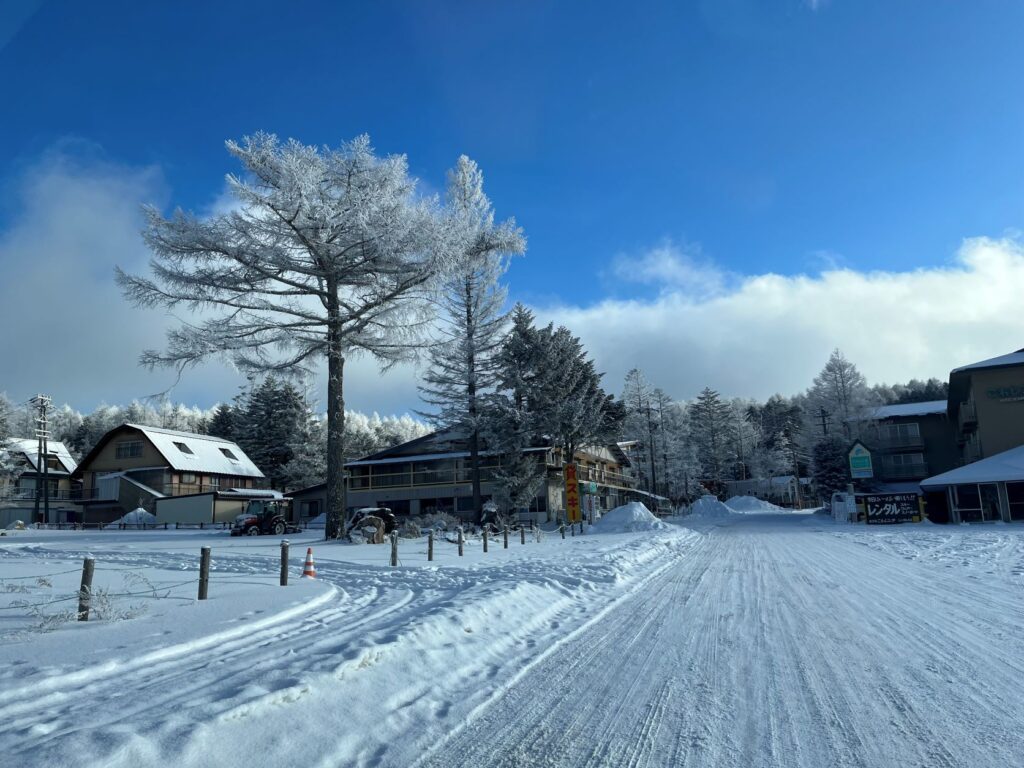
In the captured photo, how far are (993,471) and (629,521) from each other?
18447 mm

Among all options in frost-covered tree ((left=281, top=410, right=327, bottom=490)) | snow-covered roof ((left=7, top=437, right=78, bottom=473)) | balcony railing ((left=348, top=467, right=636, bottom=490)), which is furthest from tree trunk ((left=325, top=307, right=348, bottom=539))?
snow-covered roof ((left=7, top=437, right=78, bottom=473))

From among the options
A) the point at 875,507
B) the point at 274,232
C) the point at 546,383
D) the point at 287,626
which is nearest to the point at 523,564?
the point at 287,626

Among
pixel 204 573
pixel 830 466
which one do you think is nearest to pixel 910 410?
pixel 830 466

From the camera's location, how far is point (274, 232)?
21.5m

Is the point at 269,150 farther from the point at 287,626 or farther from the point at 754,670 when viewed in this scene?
the point at 754,670

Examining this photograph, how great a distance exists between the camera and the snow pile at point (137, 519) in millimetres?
50188

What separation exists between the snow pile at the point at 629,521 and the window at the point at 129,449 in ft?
133

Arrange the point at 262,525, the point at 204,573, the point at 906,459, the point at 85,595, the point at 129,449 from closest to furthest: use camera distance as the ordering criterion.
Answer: the point at 85,595 < the point at 204,573 < the point at 262,525 < the point at 129,449 < the point at 906,459

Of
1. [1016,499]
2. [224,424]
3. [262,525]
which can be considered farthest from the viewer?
[224,424]

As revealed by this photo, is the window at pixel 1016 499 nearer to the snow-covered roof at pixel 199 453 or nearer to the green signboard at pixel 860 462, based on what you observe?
the green signboard at pixel 860 462

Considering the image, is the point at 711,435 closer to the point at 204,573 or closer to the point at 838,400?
the point at 838,400

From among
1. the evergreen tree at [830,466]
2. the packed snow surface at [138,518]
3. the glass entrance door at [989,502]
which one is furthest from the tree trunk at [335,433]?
the evergreen tree at [830,466]

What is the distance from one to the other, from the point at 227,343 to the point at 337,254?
487 cm

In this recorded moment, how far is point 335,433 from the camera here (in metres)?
24.5
